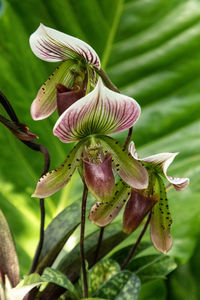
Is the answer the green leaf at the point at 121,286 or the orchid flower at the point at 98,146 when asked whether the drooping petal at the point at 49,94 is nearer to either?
the orchid flower at the point at 98,146

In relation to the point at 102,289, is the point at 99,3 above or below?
above

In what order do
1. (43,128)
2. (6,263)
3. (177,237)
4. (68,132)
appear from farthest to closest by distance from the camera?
(43,128) < (177,237) < (6,263) < (68,132)

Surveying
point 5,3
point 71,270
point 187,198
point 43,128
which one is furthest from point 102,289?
point 5,3

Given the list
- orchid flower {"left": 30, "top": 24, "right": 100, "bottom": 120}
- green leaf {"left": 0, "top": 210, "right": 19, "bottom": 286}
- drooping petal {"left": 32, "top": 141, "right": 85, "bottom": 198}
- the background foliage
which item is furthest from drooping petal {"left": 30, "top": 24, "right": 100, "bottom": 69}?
the background foliage

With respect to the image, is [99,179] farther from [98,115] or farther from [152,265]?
[152,265]

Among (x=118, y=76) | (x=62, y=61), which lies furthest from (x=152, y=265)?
(x=118, y=76)

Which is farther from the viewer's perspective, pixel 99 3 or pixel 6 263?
pixel 99 3

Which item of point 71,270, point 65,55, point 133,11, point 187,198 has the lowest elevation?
point 187,198

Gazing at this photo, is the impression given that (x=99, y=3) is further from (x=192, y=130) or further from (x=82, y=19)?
(x=192, y=130)

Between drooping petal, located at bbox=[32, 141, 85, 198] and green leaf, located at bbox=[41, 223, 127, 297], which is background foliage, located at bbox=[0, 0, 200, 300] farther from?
drooping petal, located at bbox=[32, 141, 85, 198]
